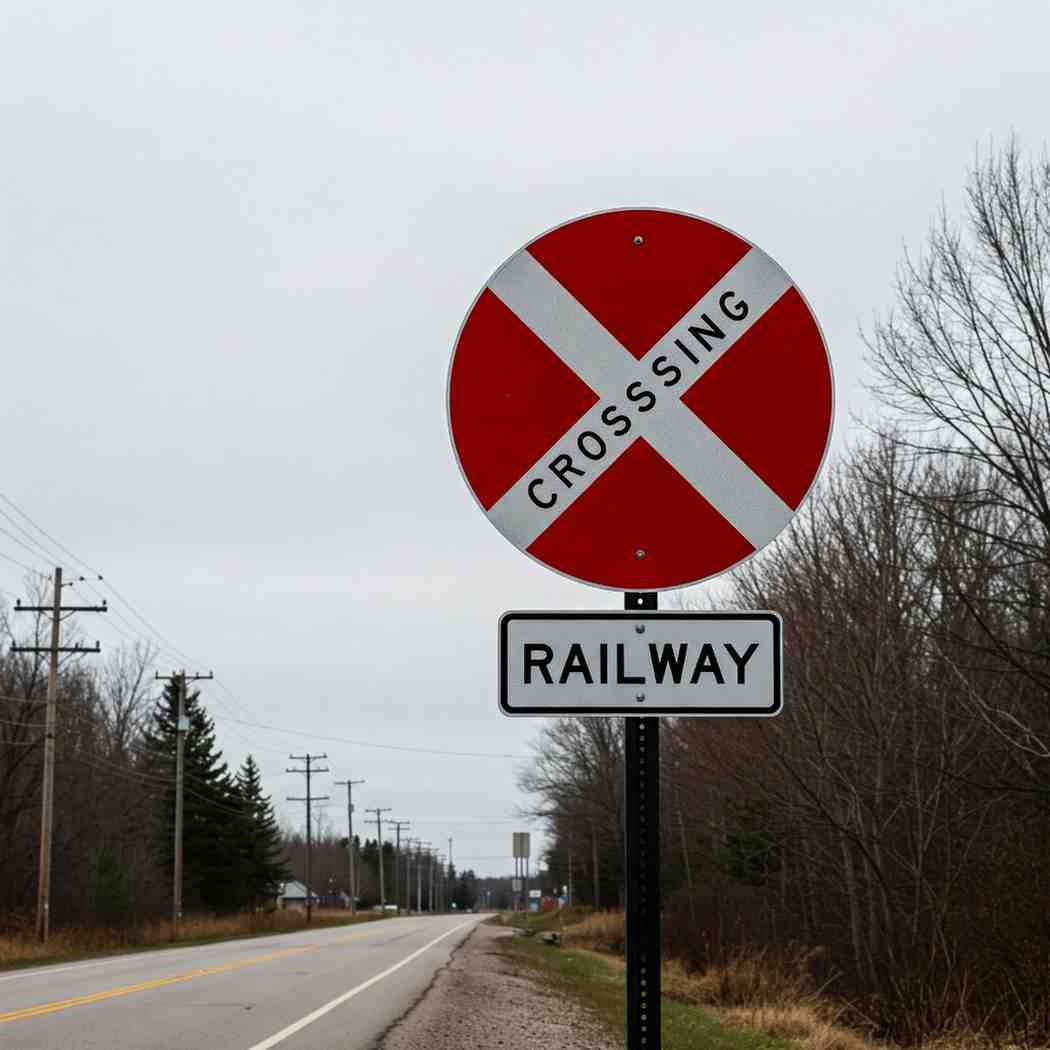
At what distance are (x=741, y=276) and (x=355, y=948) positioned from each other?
31.3m

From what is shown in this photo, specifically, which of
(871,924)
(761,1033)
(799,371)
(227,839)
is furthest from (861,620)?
(227,839)

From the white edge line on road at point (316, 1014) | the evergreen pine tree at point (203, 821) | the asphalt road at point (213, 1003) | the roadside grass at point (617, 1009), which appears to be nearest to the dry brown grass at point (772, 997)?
the roadside grass at point (617, 1009)

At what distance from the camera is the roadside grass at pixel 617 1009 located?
44.6 ft

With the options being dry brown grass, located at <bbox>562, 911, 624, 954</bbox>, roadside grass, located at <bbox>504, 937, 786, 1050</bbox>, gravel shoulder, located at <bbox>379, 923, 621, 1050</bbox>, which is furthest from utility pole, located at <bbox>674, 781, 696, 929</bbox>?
gravel shoulder, located at <bbox>379, 923, 621, 1050</bbox>

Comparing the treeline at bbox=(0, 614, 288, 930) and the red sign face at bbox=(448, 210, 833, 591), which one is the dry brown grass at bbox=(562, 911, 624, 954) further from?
the red sign face at bbox=(448, 210, 833, 591)

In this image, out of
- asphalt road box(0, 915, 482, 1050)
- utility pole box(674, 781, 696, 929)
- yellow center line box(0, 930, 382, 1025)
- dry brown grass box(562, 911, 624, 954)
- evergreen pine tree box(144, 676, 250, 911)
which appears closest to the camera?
asphalt road box(0, 915, 482, 1050)

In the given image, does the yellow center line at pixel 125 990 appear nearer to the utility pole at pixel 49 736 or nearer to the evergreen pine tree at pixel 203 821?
the utility pole at pixel 49 736

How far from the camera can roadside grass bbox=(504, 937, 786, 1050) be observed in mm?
13586

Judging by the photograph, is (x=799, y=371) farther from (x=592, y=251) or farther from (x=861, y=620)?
(x=861, y=620)

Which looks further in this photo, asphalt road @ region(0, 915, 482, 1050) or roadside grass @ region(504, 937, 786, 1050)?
roadside grass @ region(504, 937, 786, 1050)

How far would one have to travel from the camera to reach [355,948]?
3256 cm

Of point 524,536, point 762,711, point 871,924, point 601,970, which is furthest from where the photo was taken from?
point 601,970

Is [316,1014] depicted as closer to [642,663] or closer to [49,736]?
[642,663]

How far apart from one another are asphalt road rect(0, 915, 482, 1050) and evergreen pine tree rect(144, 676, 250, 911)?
4886 cm
